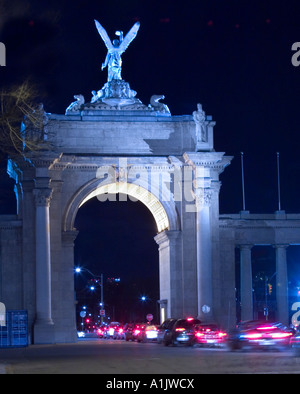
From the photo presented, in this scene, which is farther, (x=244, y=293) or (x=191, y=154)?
(x=244, y=293)

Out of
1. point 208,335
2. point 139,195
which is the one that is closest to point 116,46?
point 139,195

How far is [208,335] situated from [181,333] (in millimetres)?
2463

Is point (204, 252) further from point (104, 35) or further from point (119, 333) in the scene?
point (119, 333)

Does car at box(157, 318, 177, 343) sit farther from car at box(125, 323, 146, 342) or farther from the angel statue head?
the angel statue head

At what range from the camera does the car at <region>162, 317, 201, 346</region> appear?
46.7 metres

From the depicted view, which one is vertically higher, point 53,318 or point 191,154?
point 191,154

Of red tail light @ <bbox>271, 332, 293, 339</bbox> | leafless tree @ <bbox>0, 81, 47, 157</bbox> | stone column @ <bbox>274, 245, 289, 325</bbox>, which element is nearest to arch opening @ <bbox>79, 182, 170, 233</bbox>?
stone column @ <bbox>274, 245, 289, 325</bbox>

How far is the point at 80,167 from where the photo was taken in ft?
187

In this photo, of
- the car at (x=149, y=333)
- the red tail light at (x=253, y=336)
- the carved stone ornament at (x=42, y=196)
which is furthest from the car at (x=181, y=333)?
the carved stone ornament at (x=42, y=196)

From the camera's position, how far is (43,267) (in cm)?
5466

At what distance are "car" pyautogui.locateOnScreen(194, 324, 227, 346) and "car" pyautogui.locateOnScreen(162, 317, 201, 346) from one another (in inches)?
30.4
